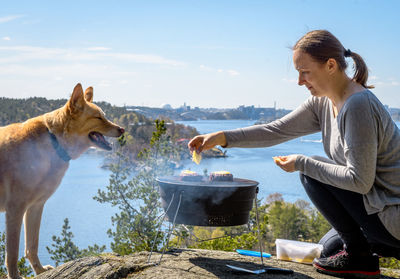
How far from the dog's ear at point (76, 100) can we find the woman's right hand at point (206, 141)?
3.68 feet

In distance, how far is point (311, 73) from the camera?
94.0 inches

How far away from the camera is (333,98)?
2447mm

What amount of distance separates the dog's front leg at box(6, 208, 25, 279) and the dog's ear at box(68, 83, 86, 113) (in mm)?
912

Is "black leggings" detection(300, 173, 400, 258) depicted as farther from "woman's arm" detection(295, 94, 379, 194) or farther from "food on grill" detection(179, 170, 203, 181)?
"food on grill" detection(179, 170, 203, 181)

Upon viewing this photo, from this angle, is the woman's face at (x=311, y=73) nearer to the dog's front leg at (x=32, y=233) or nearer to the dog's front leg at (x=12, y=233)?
the dog's front leg at (x=12, y=233)

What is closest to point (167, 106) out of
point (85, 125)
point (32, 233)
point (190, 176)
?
point (85, 125)

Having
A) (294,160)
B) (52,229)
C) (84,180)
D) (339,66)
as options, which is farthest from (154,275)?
(84,180)

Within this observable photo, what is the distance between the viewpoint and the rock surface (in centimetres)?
261

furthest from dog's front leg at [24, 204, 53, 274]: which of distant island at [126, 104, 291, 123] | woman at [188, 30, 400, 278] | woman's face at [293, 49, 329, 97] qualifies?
distant island at [126, 104, 291, 123]

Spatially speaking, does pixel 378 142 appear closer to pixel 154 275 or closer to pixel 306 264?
pixel 306 264

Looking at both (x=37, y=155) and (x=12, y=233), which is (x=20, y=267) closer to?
(x=12, y=233)

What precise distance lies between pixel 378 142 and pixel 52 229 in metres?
10.6

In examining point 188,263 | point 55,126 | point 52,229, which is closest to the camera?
point 188,263

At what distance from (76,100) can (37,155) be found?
1.82 ft
